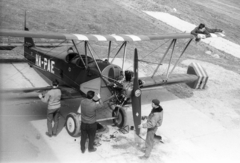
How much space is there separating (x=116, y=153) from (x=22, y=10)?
13137 millimetres

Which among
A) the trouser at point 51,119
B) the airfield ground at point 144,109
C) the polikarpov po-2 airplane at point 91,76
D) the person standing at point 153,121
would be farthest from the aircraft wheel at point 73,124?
the person standing at point 153,121

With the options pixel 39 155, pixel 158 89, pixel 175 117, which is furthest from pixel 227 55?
pixel 39 155

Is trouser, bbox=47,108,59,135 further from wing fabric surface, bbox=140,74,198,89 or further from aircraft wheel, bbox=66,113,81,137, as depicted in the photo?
wing fabric surface, bbox=140,74,198,89

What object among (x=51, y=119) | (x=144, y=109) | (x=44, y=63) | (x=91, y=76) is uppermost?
(x=91, y=76)

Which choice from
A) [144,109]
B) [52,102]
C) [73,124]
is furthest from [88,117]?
[144,109]

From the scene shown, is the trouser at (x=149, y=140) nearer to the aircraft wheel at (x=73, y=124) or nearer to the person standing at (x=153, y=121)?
the person standing at (x=153, y=121)

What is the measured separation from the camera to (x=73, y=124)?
23.1 ft

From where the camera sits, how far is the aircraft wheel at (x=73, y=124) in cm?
696

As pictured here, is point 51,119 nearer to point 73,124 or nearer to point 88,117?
point 73,124

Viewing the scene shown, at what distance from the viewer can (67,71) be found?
8.34 meters

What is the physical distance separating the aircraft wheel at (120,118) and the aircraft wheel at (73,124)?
125cm

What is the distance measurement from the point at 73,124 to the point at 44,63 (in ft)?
9.98

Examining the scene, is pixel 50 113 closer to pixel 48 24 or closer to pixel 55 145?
pixel 55 145

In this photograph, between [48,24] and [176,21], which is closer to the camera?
[48,24]
